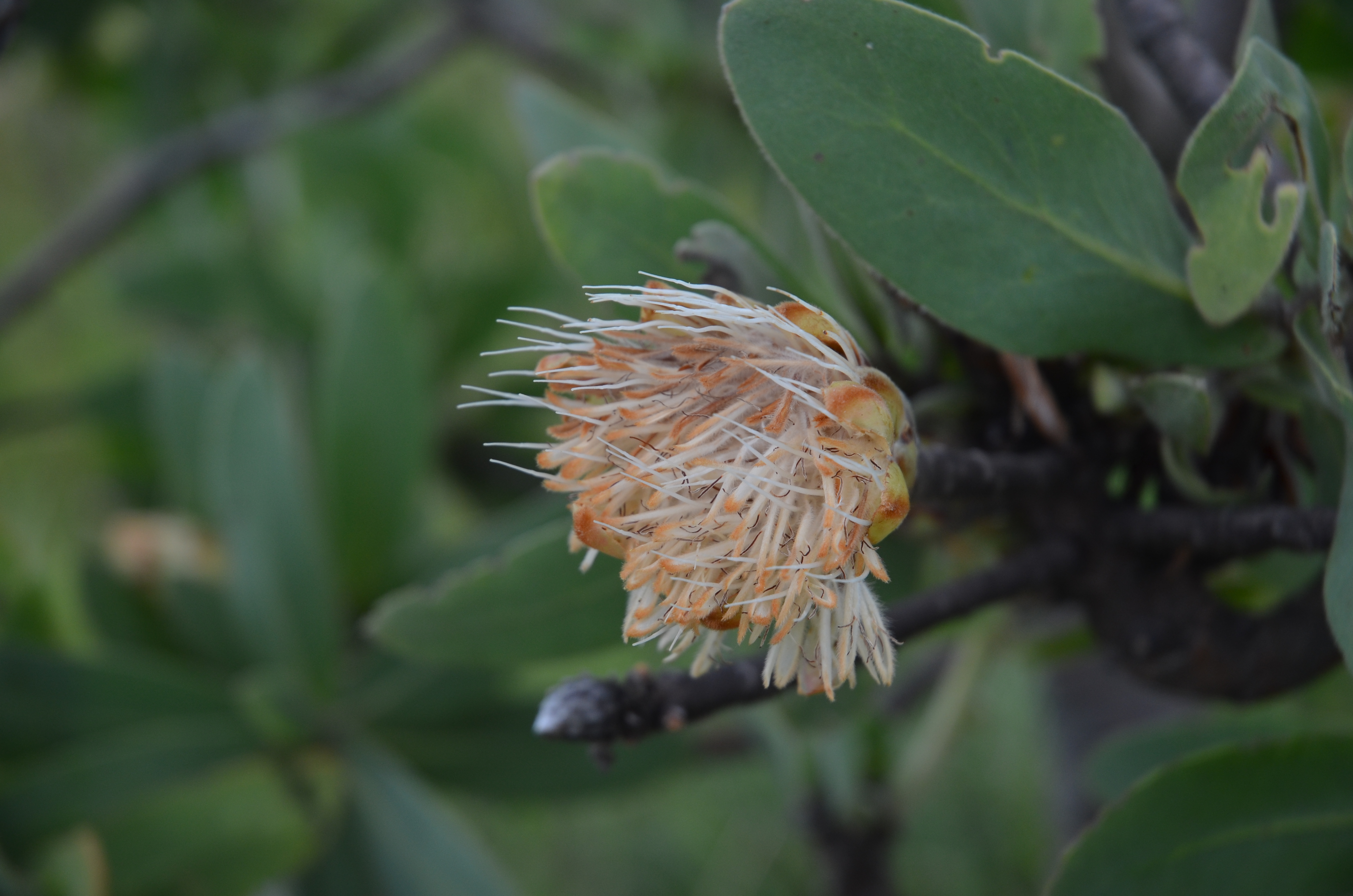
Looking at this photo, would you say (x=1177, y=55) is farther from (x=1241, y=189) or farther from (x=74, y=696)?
(x=74, y=696)

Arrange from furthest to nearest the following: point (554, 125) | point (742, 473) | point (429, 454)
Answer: point (429, 454) < point (554, 125) < point (742, 473)

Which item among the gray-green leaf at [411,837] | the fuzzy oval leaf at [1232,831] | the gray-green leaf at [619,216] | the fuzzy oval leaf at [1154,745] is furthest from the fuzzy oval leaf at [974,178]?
the gray-green leaf at [411,837]

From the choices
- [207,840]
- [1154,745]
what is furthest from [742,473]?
[207,840]

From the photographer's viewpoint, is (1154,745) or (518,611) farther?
(1154,745)

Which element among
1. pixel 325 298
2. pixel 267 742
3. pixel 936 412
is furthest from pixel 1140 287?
pixel 325 298

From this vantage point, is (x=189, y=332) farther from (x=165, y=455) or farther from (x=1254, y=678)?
(x=1254, y=678)

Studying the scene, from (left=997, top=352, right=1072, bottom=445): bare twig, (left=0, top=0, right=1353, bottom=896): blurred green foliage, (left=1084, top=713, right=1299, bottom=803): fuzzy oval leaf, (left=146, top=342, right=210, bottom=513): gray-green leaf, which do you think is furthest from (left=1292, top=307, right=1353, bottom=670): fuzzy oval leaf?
(left=146, top=342, right=210, bottom=513): gray-green leaf

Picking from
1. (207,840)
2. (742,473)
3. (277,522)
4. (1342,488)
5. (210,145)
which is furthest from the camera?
(210,145)
